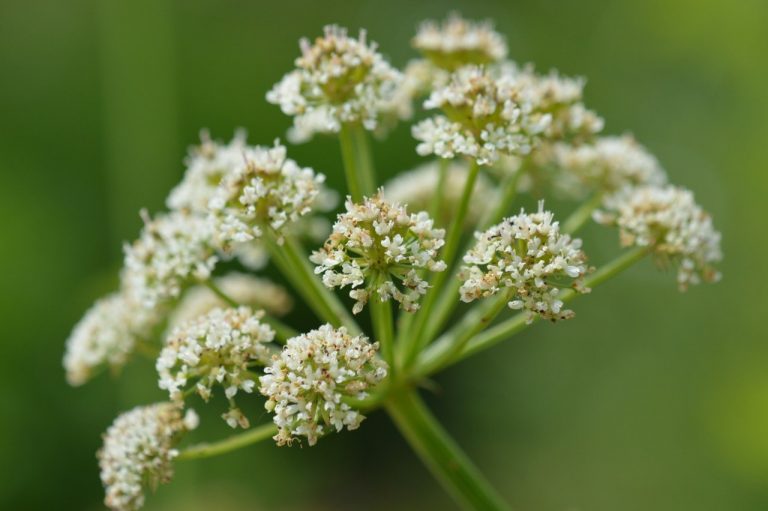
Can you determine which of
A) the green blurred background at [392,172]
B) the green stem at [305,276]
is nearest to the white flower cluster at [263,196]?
the green stem at [305,276]

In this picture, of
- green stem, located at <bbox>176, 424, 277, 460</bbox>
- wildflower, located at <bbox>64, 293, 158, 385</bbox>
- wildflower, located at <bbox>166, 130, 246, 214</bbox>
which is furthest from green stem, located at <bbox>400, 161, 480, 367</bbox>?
wildflower, located at <bbox>64, 293, 158, 385</bbox>

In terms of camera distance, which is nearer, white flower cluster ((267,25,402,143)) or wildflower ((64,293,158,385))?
white flower cluster ((267,25,402,143))

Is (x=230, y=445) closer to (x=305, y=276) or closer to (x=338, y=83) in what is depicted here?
(x=305, y=276)

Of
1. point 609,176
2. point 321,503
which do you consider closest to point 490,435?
point 321,503

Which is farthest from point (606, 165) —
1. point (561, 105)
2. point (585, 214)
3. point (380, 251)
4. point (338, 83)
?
point (380, 251)

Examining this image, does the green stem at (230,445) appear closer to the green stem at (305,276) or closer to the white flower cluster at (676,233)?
the green stem at (305,276)

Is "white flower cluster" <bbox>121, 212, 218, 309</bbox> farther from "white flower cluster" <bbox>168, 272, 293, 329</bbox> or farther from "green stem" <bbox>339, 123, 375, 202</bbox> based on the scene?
"green stem" <bbox>339, 123, 375, 202</bbox>
